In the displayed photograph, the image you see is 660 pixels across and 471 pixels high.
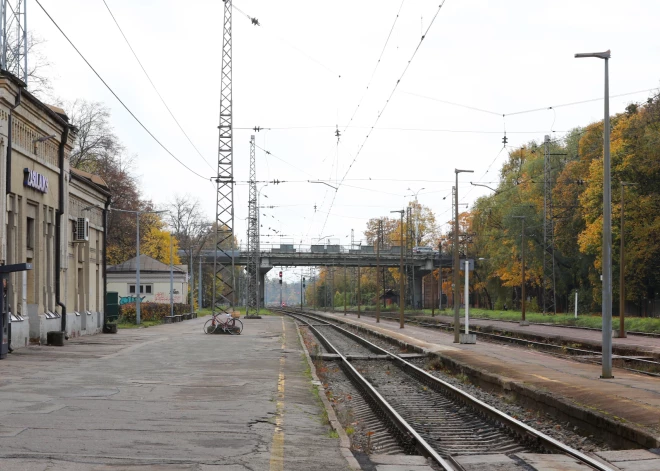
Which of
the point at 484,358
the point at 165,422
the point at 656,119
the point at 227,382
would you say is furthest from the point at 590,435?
the point at 656,119

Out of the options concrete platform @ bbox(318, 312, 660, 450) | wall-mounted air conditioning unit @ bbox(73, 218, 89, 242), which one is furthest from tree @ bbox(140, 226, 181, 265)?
concrete platform @ bbox(318, 312, 660, 450)

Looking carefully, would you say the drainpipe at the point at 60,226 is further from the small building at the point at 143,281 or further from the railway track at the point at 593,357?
the small building at the point at 143,281

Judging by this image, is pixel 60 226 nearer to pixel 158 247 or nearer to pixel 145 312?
pixel 145 312

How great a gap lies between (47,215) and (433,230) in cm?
8128

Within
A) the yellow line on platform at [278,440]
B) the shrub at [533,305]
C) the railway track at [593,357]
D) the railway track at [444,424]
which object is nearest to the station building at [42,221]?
the railway track at [444,424]

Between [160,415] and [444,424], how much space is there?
483 centimetres

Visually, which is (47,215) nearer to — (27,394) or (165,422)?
(27,394)

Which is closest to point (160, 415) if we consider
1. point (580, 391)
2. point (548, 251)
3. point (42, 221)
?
point (580, 391)

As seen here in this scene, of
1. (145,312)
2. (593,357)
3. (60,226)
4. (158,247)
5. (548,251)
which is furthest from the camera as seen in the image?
(158,247)

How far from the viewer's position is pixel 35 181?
29.8m

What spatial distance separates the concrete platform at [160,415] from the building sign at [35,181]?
6.40 m

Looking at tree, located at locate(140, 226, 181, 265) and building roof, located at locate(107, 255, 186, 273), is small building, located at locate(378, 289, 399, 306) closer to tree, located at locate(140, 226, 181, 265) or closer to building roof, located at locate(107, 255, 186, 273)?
tree, located at locate(140, 226, 181, 265)

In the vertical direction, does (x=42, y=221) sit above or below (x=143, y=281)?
above

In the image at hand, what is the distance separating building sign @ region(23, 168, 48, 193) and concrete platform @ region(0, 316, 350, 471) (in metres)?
6.40
